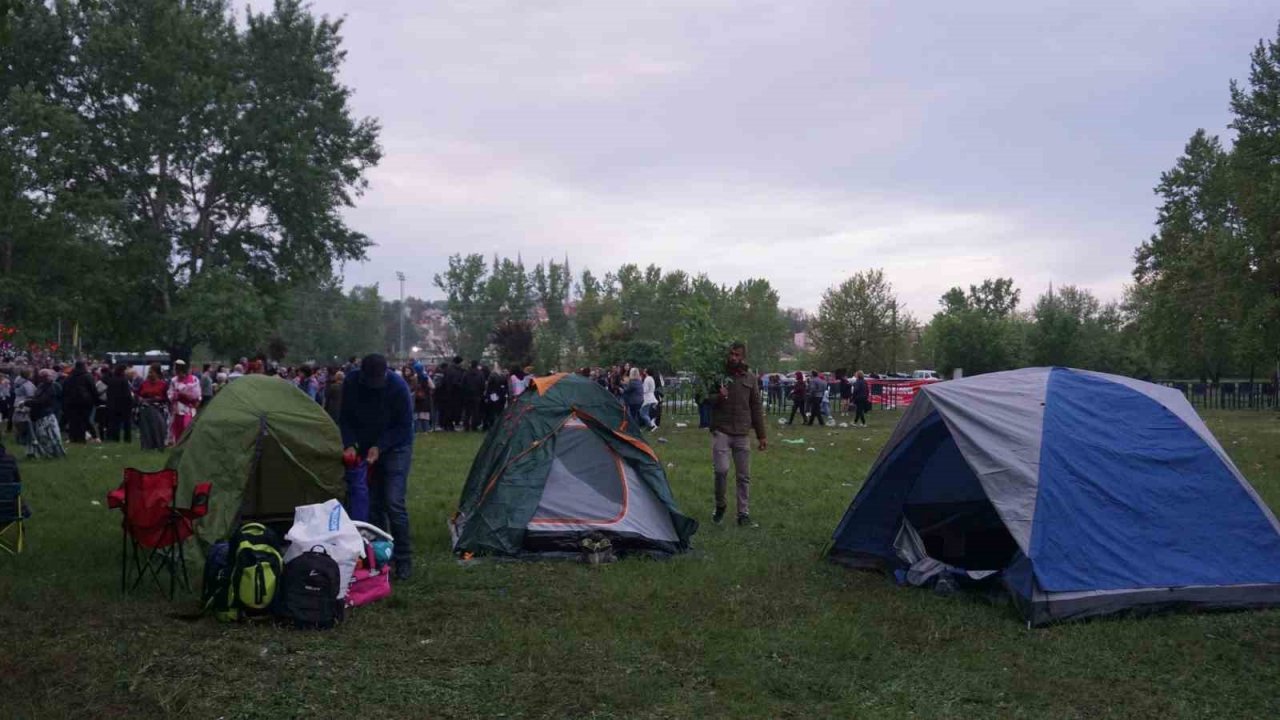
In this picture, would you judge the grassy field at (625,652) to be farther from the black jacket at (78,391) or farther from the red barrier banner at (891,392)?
the red barrier banner at (891,392)

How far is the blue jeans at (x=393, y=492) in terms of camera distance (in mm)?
7922

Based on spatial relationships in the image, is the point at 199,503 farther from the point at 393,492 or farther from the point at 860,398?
the point at 860,398

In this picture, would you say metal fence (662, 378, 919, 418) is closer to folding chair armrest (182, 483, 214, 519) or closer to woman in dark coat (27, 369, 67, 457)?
woman in dark coat (27, 369, 67, 457)

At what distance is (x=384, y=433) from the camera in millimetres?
7918

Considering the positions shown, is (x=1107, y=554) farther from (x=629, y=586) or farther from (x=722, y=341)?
(x=722, y=341)

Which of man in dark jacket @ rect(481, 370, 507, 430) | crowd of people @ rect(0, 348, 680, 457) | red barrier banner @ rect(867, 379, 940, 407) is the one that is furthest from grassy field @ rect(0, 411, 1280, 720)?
red barrier banner @ rect(867, 379, 940, 407)

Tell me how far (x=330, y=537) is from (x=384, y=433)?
1.25 m

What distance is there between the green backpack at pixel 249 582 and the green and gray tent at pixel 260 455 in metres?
1.24

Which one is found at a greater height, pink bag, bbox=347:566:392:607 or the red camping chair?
the red camping chair

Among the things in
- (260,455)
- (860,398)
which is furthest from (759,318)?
(260,455)

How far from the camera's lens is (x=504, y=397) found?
23.3 metres

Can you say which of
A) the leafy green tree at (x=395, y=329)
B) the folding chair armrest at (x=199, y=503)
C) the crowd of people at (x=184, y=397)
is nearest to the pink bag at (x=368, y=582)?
the folding chair armrest at (x=199, y=503)

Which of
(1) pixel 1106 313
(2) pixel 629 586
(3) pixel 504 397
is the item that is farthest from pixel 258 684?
(1) pixel 1106 313

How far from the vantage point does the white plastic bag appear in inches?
269
